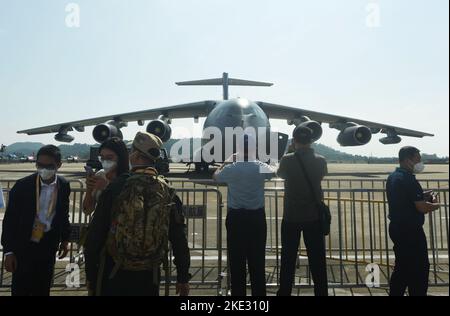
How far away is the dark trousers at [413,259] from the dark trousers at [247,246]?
1457 mm

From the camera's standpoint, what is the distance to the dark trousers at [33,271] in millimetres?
2920

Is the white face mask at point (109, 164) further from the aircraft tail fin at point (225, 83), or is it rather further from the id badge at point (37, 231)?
the aircraft tail fin at point (225, 83)

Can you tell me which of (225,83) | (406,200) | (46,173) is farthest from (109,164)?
(225,83)

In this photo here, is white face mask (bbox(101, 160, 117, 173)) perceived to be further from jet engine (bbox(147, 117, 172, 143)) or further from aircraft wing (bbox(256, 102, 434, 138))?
aircraft wing (bbox(256, 102, 434, 138))

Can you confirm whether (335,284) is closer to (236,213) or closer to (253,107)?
(236,213)

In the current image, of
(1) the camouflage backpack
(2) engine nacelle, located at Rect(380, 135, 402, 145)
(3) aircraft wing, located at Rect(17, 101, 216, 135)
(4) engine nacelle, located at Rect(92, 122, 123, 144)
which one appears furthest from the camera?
(3) aircraft wing, located at Rect(17, 101, 216, 135)

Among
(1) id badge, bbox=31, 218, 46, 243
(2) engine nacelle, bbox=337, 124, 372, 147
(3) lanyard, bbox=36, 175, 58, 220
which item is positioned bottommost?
(1) id badge, bbox=31, 218, 46, 243

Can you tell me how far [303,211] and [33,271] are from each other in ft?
8.82

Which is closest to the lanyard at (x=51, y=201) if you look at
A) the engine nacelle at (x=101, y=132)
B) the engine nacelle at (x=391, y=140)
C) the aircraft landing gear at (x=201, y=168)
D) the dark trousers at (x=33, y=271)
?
the dark trousers at (x=33, y=271)

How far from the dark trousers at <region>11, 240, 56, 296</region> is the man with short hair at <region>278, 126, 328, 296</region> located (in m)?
2.38

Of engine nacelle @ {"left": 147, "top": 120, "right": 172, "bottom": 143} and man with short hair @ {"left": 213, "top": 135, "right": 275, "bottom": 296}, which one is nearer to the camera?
man with short hair @ {"left": 213, "top": 135, "right": 275, "bottom": 296}

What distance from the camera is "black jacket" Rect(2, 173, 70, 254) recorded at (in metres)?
2.95

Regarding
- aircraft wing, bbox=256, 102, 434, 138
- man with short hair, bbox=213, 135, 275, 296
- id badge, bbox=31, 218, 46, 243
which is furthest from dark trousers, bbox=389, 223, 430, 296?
aircraft wing, bbox=256, 102, 434, 138

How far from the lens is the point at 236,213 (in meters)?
3.45
